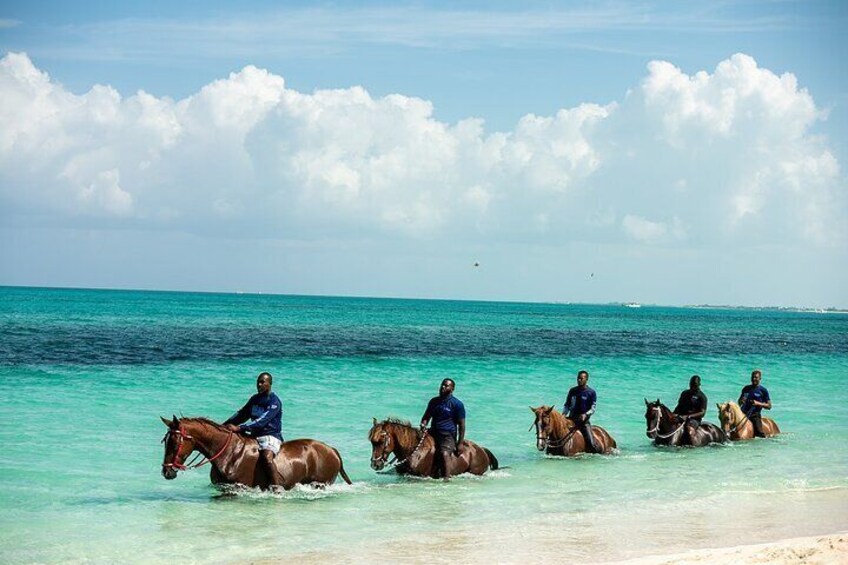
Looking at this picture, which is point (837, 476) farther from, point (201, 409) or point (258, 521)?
point (201, 409)

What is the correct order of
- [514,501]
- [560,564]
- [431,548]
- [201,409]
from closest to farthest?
1. [560,564]
2. [431,548]
3. [514,501]
4. [201,409]

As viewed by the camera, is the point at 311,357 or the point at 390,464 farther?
the point at 311,357

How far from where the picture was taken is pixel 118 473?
53.0 feet

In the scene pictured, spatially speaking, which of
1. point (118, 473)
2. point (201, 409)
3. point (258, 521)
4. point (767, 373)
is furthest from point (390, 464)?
point (767, 373)

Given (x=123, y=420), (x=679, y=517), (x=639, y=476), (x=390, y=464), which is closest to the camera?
(x=679, y=517)

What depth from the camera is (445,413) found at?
1602 centimetres

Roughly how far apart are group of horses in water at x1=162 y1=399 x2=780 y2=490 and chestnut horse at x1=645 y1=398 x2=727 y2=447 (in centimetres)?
3

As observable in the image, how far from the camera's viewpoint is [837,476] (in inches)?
693

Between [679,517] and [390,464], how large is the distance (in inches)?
187

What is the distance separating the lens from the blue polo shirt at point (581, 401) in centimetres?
1906

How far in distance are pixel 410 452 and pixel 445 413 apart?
2.89 ft

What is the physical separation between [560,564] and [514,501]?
384 centimetres

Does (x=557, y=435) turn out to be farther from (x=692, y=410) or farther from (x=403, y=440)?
(x=403, y=440)

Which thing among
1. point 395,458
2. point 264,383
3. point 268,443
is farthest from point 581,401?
point 264,383
